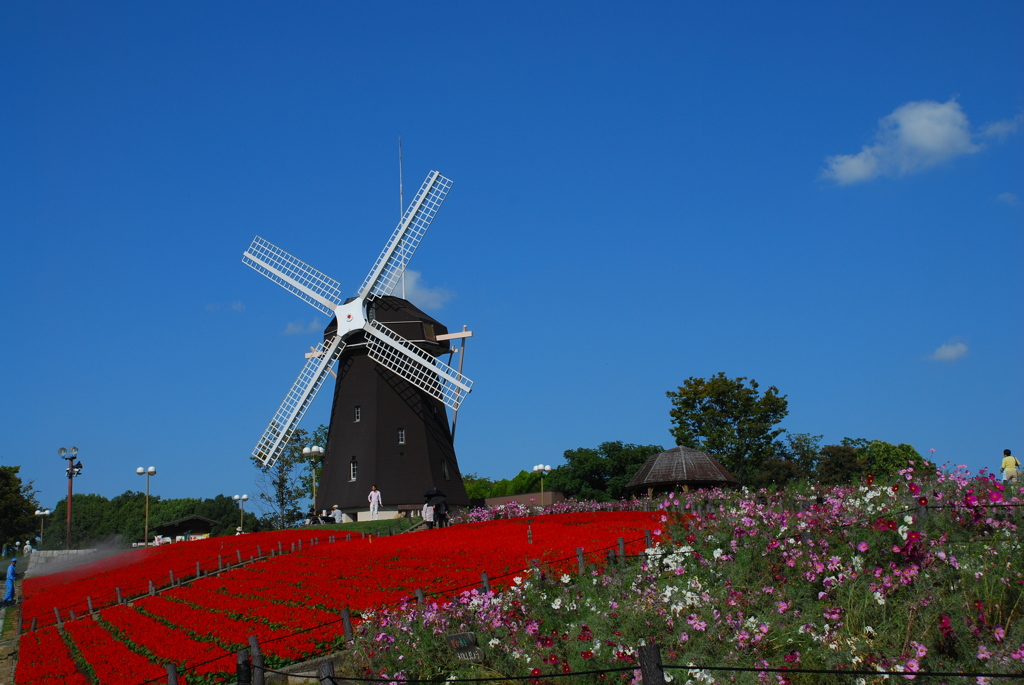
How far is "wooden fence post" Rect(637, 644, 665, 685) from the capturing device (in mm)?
6016

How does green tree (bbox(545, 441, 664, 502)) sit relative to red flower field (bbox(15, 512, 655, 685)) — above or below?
above

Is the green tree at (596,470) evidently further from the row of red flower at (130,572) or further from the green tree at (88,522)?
the green tree at (88,522)

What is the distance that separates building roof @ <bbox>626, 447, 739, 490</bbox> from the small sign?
24.3m

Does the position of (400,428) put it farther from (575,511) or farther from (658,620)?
(658,620)

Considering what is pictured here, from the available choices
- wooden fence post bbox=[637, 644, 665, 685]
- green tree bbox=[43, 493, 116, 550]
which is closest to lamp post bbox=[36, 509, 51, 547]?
green tree bbox=[43, 493, 116, 550]

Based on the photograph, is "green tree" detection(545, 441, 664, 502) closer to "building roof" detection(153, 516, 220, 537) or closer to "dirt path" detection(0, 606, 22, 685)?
"building roof" detection(153, 516, 220, 537)

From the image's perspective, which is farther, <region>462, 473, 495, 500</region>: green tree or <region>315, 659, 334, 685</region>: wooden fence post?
<region>462, 473, 495, 500</region>: green tree

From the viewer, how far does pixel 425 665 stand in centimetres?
995

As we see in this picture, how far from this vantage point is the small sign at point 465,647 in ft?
32.3

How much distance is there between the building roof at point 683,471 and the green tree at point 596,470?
15836 mm

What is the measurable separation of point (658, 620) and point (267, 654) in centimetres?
573

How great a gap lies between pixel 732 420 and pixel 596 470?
29.2 ft

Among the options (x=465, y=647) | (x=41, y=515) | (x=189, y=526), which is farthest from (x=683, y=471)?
(x=41, y=515)

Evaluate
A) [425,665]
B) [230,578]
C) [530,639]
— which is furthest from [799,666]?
[230,578]
